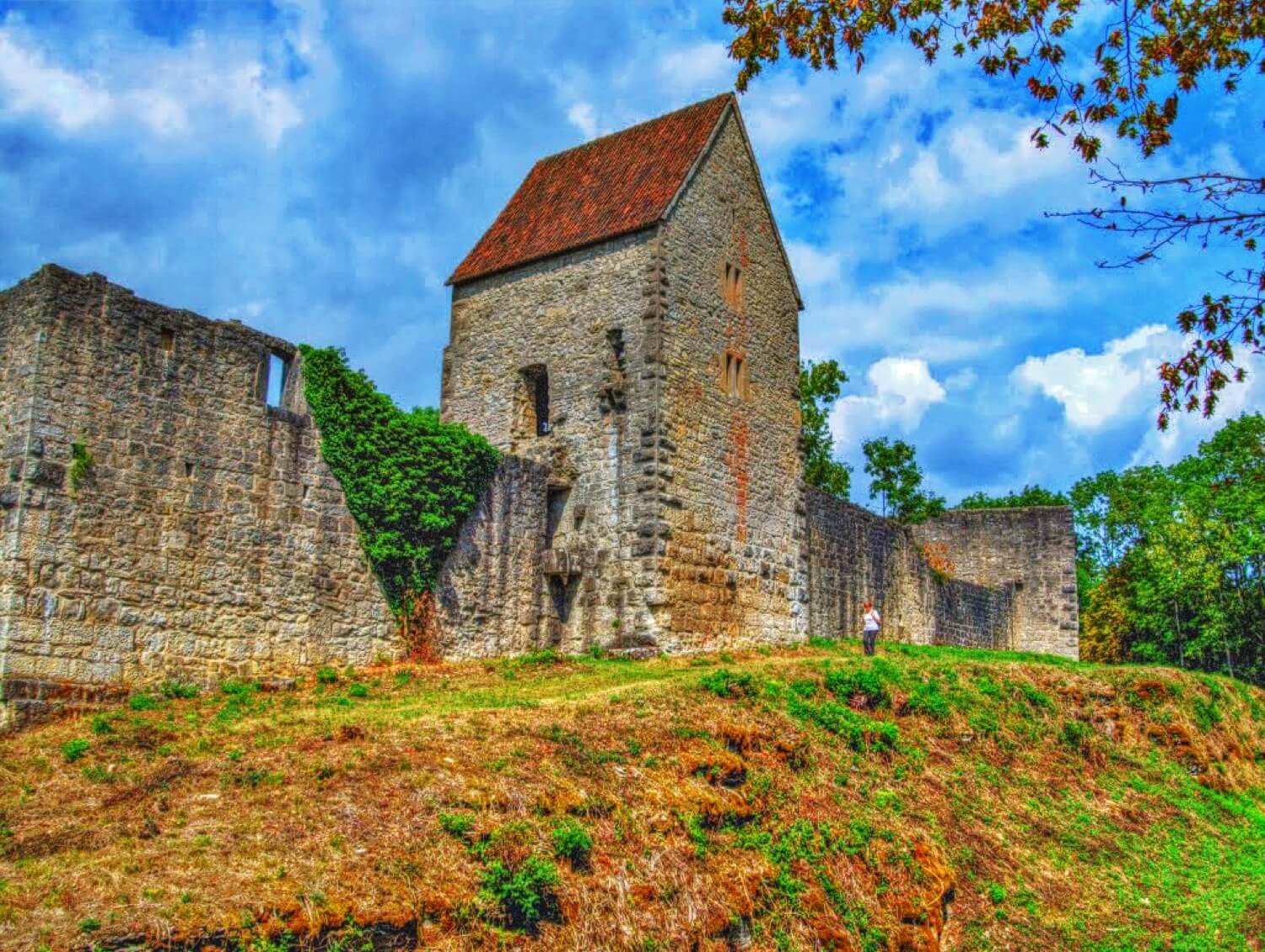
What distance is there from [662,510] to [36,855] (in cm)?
1291

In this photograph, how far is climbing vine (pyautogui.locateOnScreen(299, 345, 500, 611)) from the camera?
17594 millimetres

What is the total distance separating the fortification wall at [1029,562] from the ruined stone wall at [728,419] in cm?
1549

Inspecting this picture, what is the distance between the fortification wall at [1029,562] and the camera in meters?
37.6

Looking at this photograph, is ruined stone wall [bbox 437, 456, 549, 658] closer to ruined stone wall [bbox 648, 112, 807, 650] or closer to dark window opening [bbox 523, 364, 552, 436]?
dark window opening [bbox 523, 364, 552, 436]

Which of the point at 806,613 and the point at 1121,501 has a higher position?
the point at 1121,501

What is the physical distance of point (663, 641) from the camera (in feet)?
67.5

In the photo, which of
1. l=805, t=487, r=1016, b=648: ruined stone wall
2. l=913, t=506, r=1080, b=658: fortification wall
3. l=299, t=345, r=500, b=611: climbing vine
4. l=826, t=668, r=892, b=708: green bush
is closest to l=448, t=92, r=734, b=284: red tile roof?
l=299, t=345, r=500, b=611: climbing vine

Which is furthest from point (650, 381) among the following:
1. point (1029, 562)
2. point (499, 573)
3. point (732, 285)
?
point (1029, 562)

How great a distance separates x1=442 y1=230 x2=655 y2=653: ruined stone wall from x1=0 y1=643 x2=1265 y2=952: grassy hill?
69.4 inches

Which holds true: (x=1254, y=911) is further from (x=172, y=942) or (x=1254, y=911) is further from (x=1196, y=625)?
(x=1196, y=625)

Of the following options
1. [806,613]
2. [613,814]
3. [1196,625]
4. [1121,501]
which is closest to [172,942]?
[613,814]

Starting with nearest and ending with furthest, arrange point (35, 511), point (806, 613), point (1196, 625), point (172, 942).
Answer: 1. point (172, 942)
2. point (35, 511)
3. point (806, 613)
4. point (1196, 625)

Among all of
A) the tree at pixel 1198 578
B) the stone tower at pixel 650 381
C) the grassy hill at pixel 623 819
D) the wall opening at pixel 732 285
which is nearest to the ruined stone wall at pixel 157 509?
the grassy hill at pixel 623 819

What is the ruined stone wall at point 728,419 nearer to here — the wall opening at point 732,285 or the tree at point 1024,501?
the wall opening at point 732,285
